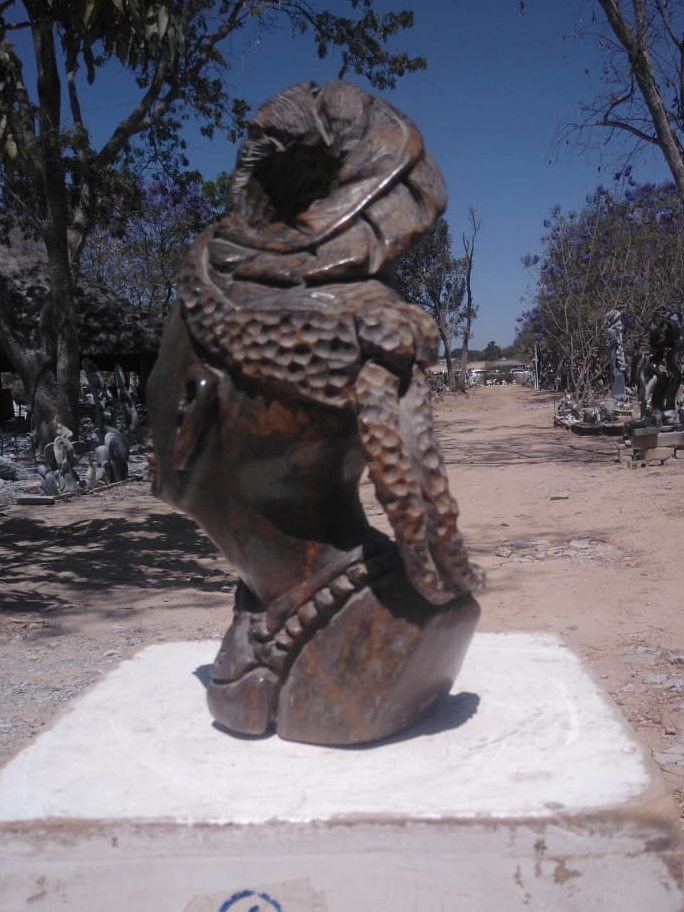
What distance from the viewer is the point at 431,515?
1.98 meters

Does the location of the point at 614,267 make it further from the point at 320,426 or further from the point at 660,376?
the point at 320,426

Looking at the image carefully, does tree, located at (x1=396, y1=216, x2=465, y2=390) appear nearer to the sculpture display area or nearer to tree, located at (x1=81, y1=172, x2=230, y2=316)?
tree, located at (x1=81, y1=172, x2=230, y2=316)

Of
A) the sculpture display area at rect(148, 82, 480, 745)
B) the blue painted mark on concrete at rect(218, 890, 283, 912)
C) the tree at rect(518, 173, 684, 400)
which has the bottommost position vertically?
the blue painted mark on concrete at rect(218, 890, 283, 912)

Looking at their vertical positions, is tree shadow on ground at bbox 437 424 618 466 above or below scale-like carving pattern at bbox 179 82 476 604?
below

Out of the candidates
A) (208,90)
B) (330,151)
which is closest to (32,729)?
(330,151)

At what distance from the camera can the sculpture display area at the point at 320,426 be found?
198 centimetres

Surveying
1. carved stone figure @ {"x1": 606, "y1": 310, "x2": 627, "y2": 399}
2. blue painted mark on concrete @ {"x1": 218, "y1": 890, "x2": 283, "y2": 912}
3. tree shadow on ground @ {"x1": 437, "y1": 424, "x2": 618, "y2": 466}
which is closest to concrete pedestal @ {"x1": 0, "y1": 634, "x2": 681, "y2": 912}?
blue painted mark on concrete @ {"x1": 218, "y1": 890, "x2": 283, "y2": 912}

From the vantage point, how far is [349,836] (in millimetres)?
1795

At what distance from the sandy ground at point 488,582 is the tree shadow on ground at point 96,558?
2 cm

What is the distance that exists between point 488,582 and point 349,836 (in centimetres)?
443

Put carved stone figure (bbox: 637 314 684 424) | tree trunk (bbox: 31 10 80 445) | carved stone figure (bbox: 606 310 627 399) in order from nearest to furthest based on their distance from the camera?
tree trunk (bbox: 31 10 80 445) → carved stone figure (bbox: 637 314 684 424) → carved stone figure (bbox: 606 310 627 399)

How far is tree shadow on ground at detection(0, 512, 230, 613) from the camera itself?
6293 millimetres

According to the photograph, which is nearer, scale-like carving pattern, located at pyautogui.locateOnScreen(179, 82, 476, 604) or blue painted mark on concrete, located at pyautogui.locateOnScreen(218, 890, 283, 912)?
blue painted mark on concrete, located at pyautogui.locateOnScreen(218, 890, 283, 912)

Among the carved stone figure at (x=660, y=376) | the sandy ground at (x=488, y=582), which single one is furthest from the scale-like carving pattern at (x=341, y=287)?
the carved stone figure at (x=660, y=376)
